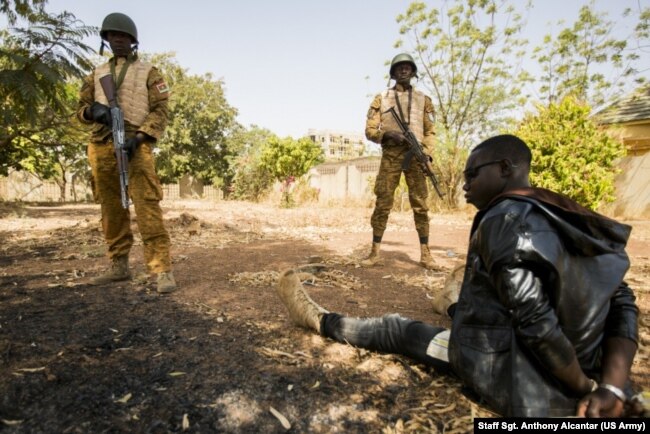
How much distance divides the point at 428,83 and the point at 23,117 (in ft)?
43.4

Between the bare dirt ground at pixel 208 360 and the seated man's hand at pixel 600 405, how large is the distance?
1.38 ft

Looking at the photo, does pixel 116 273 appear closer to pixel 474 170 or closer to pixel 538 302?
pixel 474 170

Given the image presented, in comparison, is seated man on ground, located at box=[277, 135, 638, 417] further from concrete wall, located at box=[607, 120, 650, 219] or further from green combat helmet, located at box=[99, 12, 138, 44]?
concrete wall, located at box=[607, 120, 650, 219]

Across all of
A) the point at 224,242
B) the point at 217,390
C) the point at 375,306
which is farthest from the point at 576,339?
the point at 224,242

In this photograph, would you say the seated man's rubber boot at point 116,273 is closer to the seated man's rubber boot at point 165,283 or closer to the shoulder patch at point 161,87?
the seated man's rubber boot at point 165,283

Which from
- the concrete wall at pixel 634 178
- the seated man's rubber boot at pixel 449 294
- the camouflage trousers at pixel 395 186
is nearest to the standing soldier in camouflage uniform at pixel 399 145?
the camouflage trousers at pixel 395 186

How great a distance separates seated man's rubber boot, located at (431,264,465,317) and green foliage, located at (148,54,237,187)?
81.5ft

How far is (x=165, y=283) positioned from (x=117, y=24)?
7.02ft

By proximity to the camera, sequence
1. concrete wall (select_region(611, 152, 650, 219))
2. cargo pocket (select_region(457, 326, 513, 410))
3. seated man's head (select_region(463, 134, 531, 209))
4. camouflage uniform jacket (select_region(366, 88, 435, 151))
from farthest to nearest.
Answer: concrete wall (select_region(611, 152, 650, 219)) → camouflage uniform jacket (select_region(366, 88, 435, 151)) → seated man's head (select_region(463, 134, 531, 209)) → cargo pocket (select_region(457, 326, 513, 410))

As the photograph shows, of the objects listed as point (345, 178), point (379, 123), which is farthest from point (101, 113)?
point (345, 178)

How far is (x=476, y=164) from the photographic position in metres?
1.54

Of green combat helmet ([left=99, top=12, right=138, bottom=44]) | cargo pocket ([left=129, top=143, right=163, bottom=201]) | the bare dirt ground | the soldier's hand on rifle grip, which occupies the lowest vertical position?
the bare dirt ground

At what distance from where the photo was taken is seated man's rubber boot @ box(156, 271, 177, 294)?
10.5 ft

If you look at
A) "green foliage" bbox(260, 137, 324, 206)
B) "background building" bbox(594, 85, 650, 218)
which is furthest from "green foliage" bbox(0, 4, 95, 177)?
"background building" bbox(594, 85, 650, 218)
